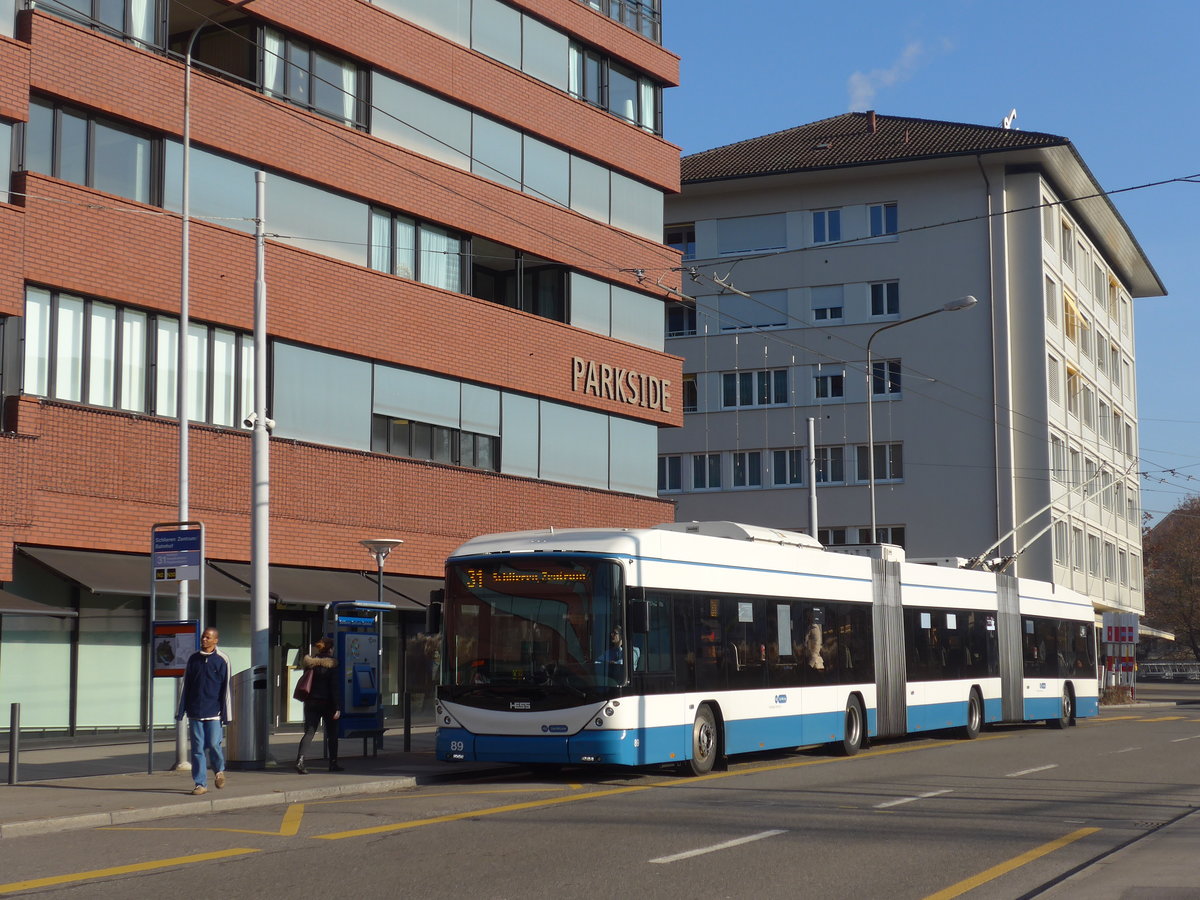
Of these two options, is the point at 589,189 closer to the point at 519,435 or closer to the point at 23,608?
the point at 519,435

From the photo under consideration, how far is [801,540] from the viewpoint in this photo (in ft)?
74.3

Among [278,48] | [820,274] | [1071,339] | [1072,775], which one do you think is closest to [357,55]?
[278,48]

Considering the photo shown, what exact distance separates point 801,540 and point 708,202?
130 ft

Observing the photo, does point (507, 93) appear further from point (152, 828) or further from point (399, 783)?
point (152, 828)

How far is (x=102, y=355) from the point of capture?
79.8 feet

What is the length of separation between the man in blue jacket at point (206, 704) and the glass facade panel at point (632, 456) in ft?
69.0

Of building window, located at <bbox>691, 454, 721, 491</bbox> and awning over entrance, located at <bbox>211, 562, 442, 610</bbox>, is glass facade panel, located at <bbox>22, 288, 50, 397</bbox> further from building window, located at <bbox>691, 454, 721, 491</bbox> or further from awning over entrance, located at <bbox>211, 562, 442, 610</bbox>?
building window, located at <bbox>691, 454, 721, 491</bbox>

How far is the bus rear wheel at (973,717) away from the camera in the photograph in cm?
2780

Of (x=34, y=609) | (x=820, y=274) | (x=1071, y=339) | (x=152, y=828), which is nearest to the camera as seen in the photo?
(x=152, y=828)

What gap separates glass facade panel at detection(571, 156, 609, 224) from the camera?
3575 centimetres

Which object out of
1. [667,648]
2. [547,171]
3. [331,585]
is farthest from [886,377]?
[667,648]

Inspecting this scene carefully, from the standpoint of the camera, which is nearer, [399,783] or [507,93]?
[399,783]

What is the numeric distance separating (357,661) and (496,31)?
18.2 meters

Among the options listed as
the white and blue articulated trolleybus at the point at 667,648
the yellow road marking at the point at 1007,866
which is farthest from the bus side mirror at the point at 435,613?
the yellow road marking at the point at 1007,866
